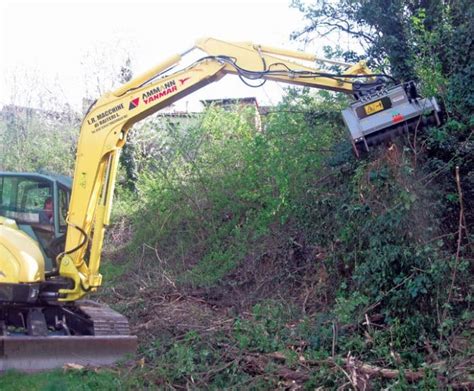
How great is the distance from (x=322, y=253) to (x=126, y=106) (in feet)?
11.4

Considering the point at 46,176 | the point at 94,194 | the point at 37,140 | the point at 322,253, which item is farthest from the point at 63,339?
the point at 37,140

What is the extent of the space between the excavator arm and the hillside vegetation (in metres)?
1.25

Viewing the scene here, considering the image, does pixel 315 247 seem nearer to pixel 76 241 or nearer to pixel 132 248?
pixel 76 241

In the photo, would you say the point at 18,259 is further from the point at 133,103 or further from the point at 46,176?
the point at 133,103

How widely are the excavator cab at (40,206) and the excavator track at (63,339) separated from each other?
73 centimetres

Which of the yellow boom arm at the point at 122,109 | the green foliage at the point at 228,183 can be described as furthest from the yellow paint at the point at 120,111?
the green foliage at the point at 228,183

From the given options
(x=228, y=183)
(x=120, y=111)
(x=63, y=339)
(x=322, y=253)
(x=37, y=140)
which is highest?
(x=37, y=140)

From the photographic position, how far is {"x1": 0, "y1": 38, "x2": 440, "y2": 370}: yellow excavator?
27.6 ft

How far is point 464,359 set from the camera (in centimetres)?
649

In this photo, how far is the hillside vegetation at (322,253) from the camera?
7336mm

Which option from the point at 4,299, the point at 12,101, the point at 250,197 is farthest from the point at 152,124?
the point at 4,299

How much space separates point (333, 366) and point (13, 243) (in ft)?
13.9

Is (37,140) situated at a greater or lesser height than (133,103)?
greater

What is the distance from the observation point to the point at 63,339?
8398 millimetres
